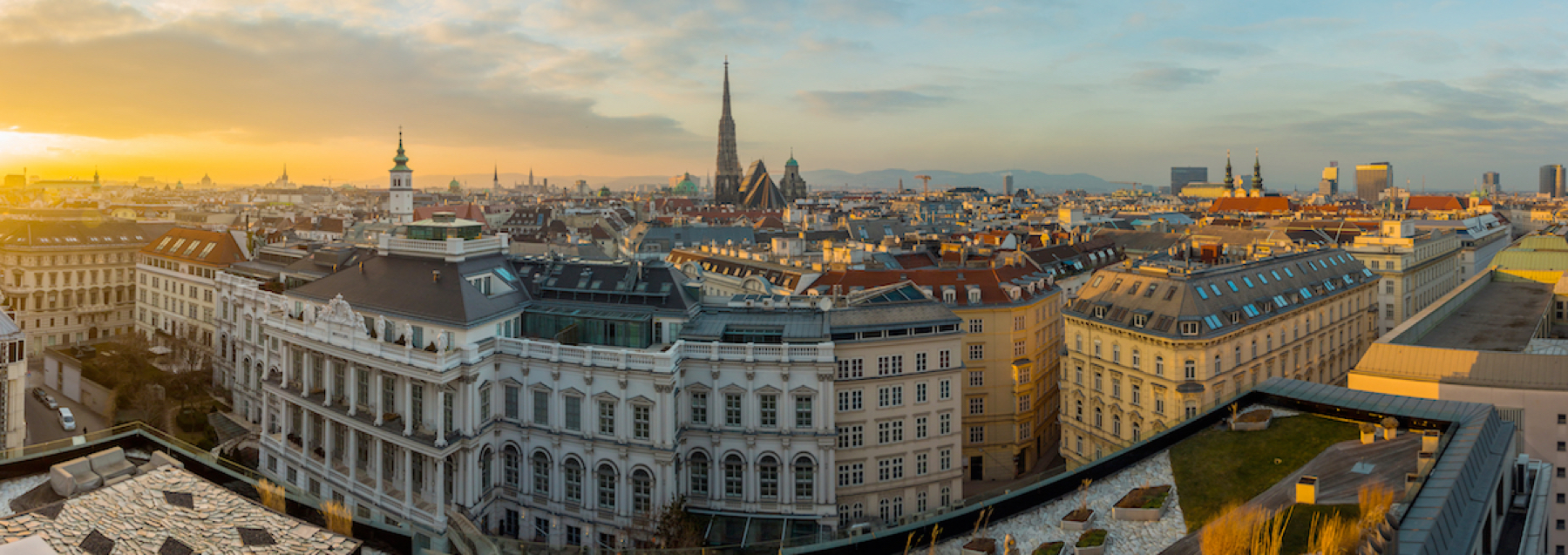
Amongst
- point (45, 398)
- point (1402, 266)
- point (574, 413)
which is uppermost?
point (1402, 266)

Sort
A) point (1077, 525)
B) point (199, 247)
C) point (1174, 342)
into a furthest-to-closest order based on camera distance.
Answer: point (199, 247)
point (1174, 342)
point (1077, 525)

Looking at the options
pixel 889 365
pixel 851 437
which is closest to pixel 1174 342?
pixel 889 365

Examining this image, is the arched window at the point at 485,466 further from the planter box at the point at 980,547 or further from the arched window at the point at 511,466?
Answer: the planter box at the point at 980,547

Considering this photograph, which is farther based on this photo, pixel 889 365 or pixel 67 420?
pixel 67 420

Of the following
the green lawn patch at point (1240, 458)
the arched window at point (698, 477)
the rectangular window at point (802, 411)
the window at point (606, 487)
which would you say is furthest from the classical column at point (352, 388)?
the green lawn patch at point (1240, 458)

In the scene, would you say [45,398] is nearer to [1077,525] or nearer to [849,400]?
[849,400]

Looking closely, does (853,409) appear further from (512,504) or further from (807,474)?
(512,504)
